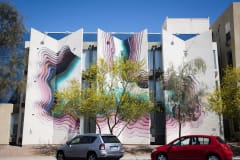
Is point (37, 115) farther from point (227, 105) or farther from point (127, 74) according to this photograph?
point (227, 105)

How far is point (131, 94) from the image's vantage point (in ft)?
88.2

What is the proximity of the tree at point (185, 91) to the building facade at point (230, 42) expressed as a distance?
5045 millimetres

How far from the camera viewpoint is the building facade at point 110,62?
3119cm

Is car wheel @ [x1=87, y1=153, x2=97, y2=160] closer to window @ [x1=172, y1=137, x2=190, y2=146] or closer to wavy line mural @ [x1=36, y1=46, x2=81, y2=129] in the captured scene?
window @ [x1=172, y1=137, x2=190, y2=146]

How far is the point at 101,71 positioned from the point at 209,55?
12477mm

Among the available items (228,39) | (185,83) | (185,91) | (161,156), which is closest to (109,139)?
(161,156)

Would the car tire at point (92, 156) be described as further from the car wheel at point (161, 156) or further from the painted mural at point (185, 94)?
the painted mural at point (185, 94)

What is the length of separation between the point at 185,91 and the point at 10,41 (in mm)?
15923

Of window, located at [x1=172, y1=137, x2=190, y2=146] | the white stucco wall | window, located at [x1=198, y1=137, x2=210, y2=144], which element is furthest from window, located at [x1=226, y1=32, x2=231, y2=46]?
window, located at [x1=198, y1=137, x2=210, y2=144]

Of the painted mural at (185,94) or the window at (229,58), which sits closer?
the painted mural at (185,94)

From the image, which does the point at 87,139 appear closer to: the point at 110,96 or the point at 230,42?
the point at 110,96

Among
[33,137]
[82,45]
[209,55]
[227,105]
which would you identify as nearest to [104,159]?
[227,105]

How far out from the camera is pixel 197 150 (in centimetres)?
1597

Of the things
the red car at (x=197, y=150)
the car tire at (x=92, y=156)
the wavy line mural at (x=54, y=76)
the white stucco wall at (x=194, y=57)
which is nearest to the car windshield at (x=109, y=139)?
the car tire at (x=92, y=156)
